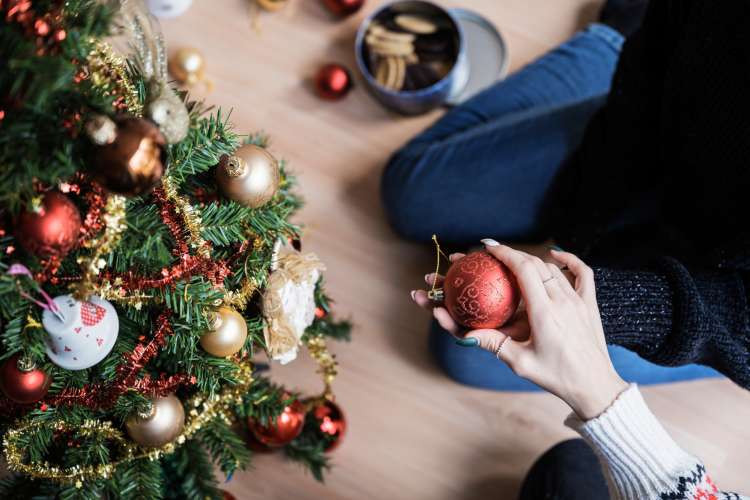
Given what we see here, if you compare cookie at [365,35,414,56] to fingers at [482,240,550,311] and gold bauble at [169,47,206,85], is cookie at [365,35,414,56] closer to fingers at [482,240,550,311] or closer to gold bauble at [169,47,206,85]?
gold bauble at [169,47,206,85]

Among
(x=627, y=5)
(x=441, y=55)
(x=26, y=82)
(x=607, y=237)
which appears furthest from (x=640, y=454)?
(x=627, y=5)

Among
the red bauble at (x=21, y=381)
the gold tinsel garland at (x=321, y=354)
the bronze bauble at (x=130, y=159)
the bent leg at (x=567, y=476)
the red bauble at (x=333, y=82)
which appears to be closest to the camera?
the bronze bauble at (x=130, y=159)

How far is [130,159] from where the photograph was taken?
0.49 metres

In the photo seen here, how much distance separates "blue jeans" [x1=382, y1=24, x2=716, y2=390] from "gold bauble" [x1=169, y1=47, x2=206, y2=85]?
44cm

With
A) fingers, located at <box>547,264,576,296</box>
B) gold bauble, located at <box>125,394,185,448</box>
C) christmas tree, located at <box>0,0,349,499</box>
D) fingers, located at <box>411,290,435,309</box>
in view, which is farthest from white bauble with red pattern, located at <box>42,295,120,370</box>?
fingers, located at <box>547,264,576,296</box>

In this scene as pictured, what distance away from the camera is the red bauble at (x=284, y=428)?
97 centimetres

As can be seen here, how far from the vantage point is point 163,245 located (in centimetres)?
58

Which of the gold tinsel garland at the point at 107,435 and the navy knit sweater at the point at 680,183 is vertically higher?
the navy knit sweater at the point at 680,183

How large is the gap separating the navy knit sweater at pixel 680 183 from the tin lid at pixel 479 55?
0.37 metres

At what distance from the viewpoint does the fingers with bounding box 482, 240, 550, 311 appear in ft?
2.12

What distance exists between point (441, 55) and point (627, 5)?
1.25ft

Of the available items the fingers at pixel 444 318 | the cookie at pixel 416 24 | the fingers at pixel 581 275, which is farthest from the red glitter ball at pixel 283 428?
the cookie at pixel 416 24

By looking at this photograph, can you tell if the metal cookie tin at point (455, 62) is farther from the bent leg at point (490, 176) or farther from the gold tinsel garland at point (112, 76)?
the gold tinsel garland at point (112, 76)

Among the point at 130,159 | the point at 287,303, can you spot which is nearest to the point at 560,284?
the point at 287,303
